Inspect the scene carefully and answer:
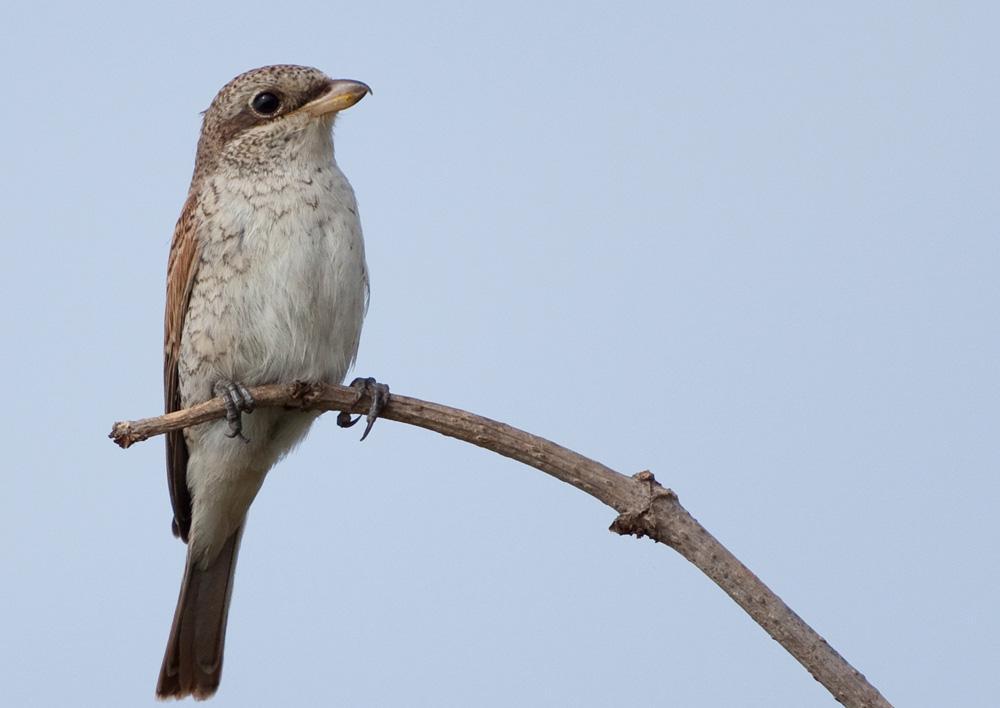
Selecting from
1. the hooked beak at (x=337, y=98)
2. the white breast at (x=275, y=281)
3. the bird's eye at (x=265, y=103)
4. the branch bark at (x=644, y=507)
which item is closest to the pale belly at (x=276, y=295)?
the white breast at (x=275, y=281)

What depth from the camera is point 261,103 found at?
5680 millimetres

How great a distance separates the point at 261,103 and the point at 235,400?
4.30 feet

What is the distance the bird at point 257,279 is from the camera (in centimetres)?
528

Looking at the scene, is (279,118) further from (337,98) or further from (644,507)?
(644,507)

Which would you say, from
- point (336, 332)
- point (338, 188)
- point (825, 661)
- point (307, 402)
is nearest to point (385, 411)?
point (307, 402)

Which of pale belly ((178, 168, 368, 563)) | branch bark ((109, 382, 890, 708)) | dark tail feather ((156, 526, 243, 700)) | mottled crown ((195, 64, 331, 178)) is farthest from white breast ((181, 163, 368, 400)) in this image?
dark tail feather ((156, 526, 243, 700))

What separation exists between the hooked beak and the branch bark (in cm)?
136

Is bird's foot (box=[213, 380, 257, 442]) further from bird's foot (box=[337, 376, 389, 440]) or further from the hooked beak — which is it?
the hooked beak

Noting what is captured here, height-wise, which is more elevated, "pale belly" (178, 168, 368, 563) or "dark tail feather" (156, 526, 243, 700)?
"pale belly" (178, 168, 368, 563)

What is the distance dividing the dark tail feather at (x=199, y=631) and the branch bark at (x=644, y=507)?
1713mm

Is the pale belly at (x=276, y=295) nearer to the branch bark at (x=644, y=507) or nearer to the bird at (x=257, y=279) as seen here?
the bird at (x=257, y=279)

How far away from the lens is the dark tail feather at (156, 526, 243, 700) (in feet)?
20.5

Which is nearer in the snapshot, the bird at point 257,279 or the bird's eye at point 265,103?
the bird at point 257,279

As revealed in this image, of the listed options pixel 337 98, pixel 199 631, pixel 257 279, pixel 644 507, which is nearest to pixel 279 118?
pixel 337 98
